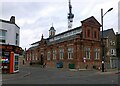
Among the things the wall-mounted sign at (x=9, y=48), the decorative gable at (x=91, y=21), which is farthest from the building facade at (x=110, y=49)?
the wall-mounted sign at (x=9, y=48)

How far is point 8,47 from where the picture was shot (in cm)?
3184

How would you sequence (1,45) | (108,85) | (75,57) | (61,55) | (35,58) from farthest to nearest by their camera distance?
1. (35,58)
2. (61,55)
3. (75,57)
4. (1,45)
5. (108,85)

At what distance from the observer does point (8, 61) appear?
32.5 metres

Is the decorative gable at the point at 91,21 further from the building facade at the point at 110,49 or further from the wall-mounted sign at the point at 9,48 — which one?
the wall-mounted sign at the point at 9,48

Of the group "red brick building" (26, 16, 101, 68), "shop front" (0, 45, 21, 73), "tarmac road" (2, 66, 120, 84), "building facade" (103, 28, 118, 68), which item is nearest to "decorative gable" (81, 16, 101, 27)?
"red brick building" (26, 16, 101, 68)

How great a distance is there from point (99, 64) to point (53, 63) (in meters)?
13.2

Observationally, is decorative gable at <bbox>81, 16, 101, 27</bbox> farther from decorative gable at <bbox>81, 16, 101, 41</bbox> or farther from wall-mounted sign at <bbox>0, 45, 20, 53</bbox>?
wall-mounted sign at <bbox>0, 45, 20, 53</bbox>

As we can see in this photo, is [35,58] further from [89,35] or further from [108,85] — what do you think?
[108,85]

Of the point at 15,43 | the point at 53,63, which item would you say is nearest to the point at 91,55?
the point at 53,63

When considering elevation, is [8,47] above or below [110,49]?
below

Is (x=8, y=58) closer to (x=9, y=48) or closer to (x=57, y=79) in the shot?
(x=9, y=48)

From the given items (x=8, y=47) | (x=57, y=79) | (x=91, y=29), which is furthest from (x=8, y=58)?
(x=91, y=29)

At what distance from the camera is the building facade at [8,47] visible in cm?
3175

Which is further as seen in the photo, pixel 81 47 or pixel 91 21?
pixel 91 21
